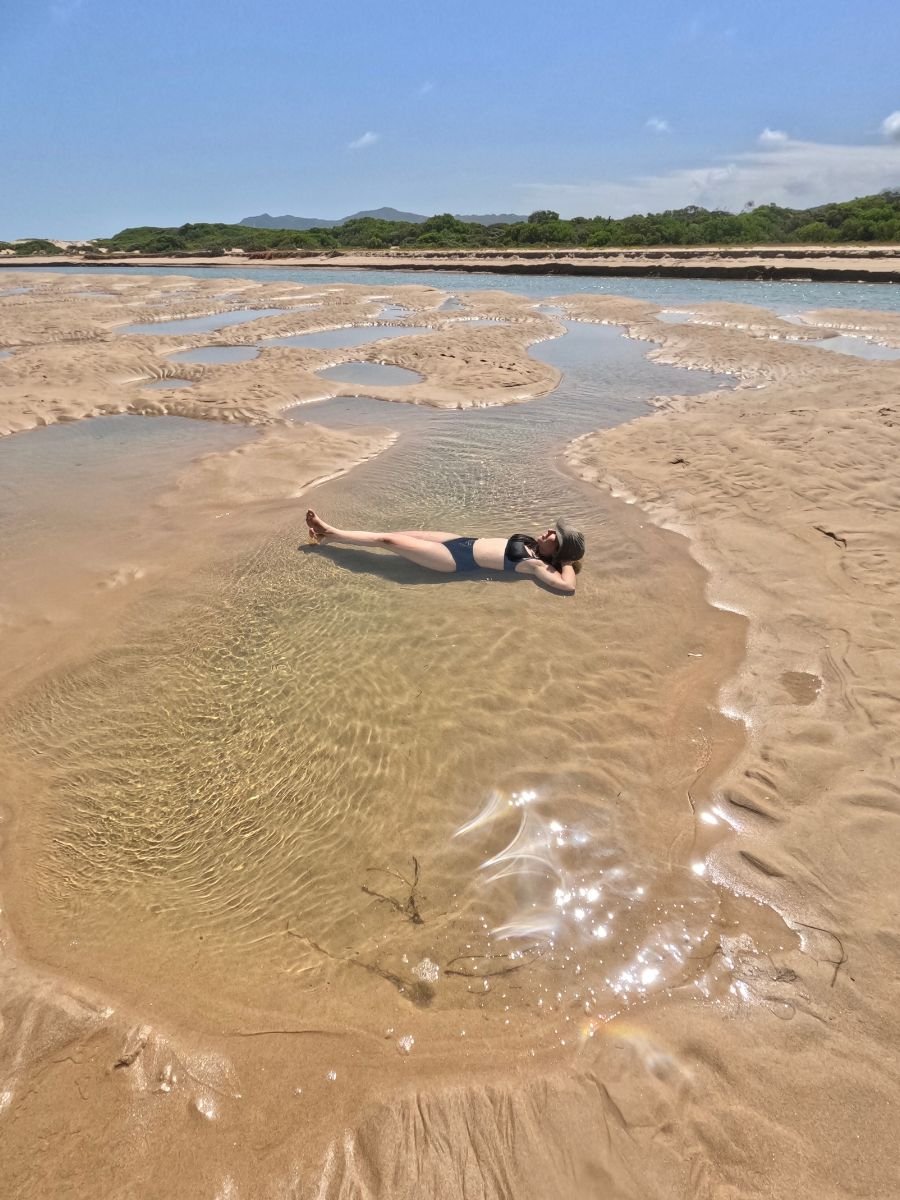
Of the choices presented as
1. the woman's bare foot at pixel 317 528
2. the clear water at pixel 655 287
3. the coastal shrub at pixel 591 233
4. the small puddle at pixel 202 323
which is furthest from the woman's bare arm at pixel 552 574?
the coastal shrub at pixel 591 233

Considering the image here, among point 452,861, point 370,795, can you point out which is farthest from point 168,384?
point 452,861

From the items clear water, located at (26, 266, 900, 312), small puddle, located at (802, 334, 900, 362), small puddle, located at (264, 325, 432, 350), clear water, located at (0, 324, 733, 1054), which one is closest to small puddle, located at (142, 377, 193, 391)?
small puddle, located at (264, 325, 432, 350)

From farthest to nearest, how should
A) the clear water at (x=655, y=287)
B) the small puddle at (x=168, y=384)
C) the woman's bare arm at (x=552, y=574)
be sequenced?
the clear water at (x=655, y=287)
the small puddle at (x=168, y=384)
the woman's bare arm at (x=552, y=574)

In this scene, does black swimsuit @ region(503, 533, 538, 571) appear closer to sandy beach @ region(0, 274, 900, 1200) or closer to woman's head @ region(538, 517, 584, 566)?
woman's head @ region(538, 517, 584, 566)

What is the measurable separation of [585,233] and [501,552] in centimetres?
6406

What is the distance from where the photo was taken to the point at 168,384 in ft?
48.3

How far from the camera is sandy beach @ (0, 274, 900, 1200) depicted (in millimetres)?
2584

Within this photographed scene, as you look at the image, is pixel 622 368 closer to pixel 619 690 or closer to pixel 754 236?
pixel 619 690

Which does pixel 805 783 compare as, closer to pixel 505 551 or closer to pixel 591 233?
pixel 505 551

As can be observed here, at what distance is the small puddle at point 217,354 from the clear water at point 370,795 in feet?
41.7

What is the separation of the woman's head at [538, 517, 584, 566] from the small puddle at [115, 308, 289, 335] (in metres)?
19.3

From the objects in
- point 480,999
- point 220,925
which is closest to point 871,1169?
point 480,999

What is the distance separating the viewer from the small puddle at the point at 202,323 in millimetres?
21953

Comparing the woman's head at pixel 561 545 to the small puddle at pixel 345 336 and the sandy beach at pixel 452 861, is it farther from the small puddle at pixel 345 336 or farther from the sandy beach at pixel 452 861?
the small puddle at pixel 345 336
